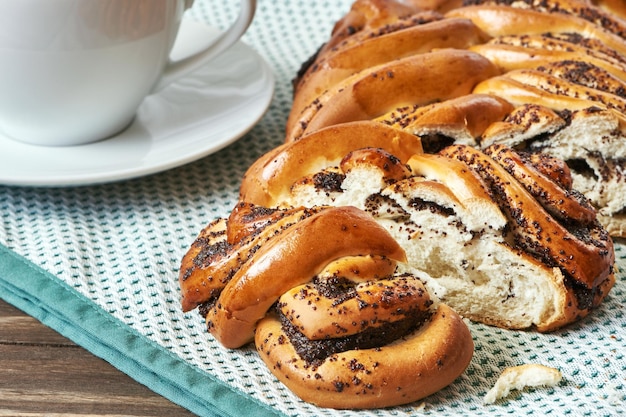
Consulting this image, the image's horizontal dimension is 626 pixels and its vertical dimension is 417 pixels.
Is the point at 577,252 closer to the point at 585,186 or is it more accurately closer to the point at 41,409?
the point at 585,186

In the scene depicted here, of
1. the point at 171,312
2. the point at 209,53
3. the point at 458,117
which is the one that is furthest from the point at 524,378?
the point at 209,53

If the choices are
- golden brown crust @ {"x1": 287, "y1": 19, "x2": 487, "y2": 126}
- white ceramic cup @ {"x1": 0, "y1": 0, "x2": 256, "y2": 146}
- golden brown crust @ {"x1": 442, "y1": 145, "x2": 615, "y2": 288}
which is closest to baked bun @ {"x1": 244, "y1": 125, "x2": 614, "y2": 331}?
golden brown crust @ {"x1": 442, "y1": 145, "x2": 615, "y2": 288}

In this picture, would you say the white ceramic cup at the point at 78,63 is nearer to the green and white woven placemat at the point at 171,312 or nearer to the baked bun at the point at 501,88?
the green and white woven placemat at the point at 171,312

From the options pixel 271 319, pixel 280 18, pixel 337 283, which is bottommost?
pixel 280 18

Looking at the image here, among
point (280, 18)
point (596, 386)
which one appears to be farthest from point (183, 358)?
point (280, 18)

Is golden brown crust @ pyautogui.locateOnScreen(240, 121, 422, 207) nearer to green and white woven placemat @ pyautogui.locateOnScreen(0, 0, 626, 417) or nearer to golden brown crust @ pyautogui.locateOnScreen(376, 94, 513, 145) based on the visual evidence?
golden brown crust @ pyautogui.locateOnScreen(376, 94, 513, 145)

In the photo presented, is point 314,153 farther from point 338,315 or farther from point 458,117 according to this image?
point 338,315

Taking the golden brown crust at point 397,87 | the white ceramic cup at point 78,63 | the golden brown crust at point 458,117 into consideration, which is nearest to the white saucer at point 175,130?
the white ceramic cup at point 78,63
